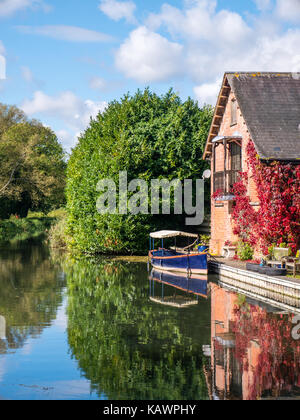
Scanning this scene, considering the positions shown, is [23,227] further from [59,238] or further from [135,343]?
[135,343]

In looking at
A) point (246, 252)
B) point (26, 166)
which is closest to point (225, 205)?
point (246, 252)

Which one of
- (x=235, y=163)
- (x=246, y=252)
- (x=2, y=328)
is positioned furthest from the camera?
(x=235, y=163)

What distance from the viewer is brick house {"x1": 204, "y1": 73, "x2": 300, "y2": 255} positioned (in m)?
Result: 26.5

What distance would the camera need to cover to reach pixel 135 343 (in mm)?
12688

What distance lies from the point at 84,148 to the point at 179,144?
291 inches

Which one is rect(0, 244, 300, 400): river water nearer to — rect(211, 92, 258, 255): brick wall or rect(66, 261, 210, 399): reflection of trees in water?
rect(66, 261, 210, 399): reflection of trees in water

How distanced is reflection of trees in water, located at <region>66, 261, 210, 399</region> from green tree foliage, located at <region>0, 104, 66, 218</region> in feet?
128

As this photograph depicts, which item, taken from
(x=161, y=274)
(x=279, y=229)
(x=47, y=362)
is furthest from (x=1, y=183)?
(x=47, y=362)

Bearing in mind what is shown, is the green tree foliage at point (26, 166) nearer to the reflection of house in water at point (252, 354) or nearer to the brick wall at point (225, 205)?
the brick wall at point (225, 205)

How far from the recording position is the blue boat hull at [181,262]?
2528 cm

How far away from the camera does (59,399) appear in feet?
29.1

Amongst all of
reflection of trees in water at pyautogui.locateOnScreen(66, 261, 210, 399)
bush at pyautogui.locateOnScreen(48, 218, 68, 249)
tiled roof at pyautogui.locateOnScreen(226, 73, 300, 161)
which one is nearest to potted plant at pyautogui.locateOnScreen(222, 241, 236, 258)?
tiled roof at pyautogui.locateOnScreen(226, 73, 300, 161)

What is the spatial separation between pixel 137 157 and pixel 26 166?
92.4ft

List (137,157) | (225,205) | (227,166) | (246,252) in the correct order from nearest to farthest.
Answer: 1. (246,252)
2. (225,205)
3. (227,166)
4. (137,157)
